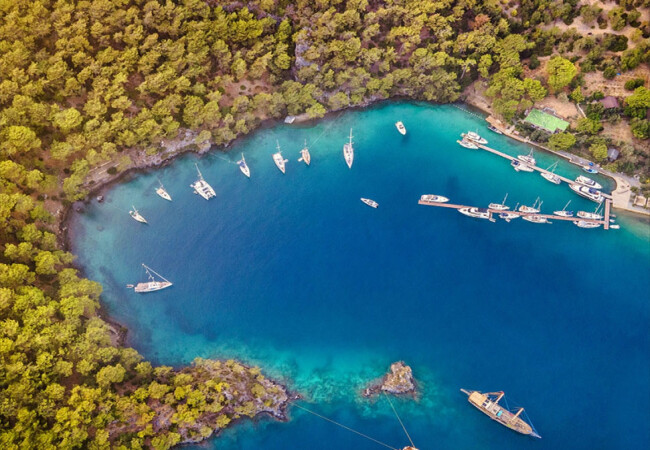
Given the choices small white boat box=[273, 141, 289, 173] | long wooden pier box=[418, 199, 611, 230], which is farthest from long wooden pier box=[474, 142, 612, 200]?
small white boat box=[273, 141, 289, 173]

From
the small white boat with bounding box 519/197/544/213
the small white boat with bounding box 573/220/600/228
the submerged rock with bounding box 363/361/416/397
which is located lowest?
the submerged rock with bounding box 363/361/416/397

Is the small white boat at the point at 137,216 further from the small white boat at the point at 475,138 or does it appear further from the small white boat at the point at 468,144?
the small white boat at the point at 475,138

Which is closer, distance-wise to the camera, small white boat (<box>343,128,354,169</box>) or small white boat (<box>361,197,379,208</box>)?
small white boat (<box>361,197,379,208</box>)

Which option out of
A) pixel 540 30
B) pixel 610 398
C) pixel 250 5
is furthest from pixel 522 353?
pixel 250 5

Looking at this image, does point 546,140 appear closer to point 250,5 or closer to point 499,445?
point 499,445

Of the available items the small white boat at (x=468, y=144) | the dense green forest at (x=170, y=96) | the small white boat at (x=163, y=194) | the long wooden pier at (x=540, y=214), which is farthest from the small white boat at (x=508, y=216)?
the small white boat at (x=163, y=194)

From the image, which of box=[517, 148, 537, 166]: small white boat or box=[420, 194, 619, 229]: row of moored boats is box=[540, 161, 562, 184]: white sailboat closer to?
box=[517, 148, 537, 166]: small white boat

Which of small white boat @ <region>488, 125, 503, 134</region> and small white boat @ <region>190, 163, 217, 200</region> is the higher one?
small white boat @ <region>488, 125, 503, 134</region>
